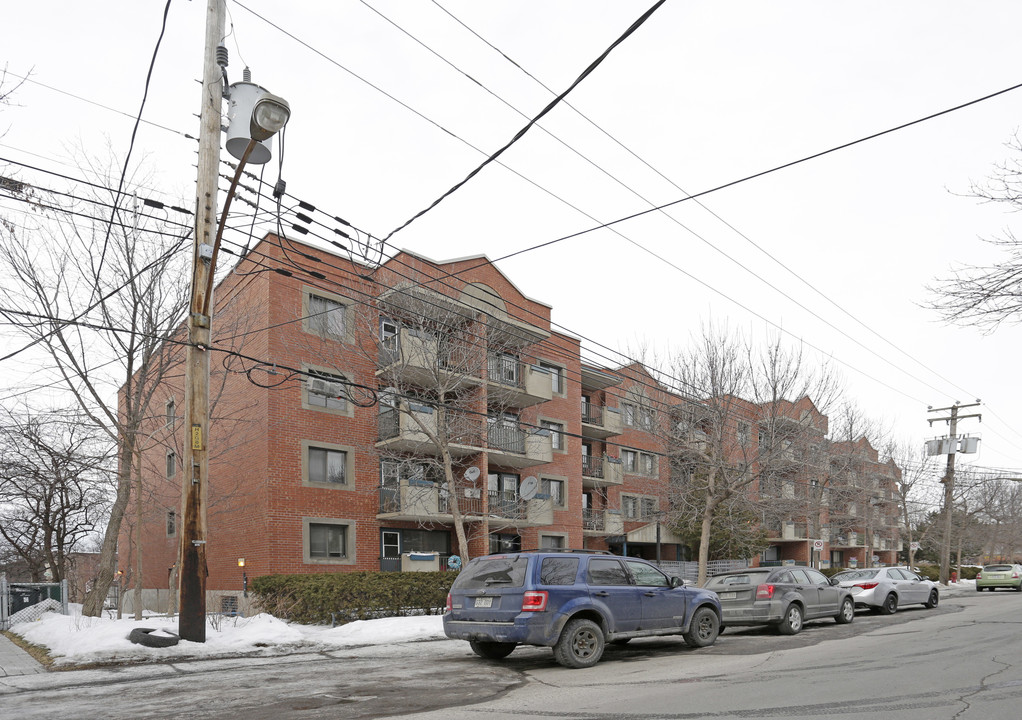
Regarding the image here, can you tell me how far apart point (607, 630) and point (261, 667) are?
5.06m

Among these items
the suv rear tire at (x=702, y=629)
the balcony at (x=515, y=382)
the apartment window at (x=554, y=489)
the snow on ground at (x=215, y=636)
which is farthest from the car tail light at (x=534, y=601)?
the apartment window at (x=554, y=489)

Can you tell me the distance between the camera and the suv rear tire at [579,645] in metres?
11.0

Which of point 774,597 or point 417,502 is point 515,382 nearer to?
point 417,502

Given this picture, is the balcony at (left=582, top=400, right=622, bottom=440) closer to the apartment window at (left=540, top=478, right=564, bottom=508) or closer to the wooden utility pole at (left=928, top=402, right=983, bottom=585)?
the apartment window at (left=540, top=478, right=564, bottom=508)

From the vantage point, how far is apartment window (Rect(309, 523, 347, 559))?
2442cm

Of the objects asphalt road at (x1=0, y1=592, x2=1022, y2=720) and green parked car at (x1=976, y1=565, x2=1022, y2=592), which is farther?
green parked car at (x1=976, y1=565, x2=1022, y2=592)

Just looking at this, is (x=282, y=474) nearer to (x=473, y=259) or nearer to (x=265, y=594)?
(x=265, y=594)

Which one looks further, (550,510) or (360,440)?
(550,510)

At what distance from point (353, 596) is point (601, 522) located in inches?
773

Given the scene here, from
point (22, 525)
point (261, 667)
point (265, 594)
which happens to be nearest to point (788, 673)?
point (261, 667)

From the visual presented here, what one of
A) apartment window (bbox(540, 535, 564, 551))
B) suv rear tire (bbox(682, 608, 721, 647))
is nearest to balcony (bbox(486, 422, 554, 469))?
apartment window (bbox(540, 535, 564, 551))

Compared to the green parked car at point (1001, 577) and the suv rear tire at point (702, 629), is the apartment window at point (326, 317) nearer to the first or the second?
the suv rear tire at point (702, 629)

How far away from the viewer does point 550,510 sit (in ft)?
98.7

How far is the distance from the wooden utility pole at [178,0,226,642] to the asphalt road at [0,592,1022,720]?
4.38ft
